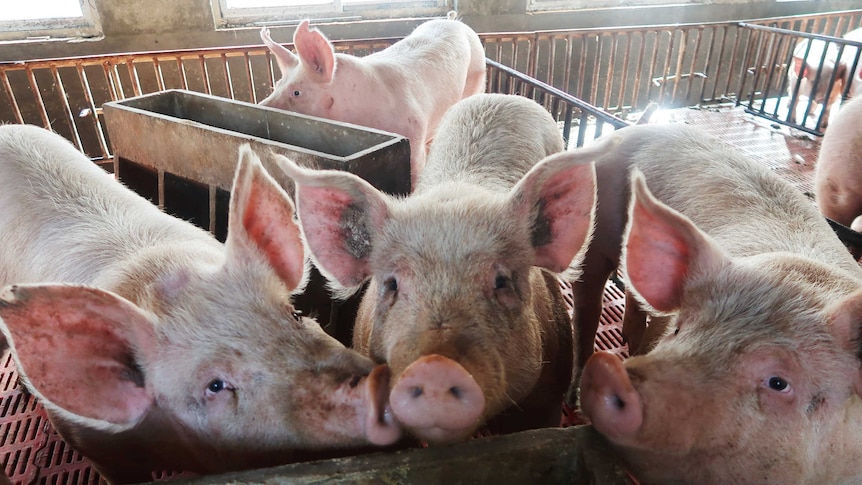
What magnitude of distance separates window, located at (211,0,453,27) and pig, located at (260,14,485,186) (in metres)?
2.85

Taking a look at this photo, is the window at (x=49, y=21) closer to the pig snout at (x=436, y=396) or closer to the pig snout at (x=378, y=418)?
the pig snout at (x=378, y=418)

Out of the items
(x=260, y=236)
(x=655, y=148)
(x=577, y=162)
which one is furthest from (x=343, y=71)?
(x=577, y=162)

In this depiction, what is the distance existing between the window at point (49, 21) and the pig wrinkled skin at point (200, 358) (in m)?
7.32

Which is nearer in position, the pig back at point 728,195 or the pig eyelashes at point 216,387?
the pig eyelashes at point 216,387

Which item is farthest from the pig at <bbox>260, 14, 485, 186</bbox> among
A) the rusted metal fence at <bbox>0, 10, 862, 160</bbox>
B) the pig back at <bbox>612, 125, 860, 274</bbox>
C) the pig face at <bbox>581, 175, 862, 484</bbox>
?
the pig face at <bbox>581, 175, 862, 484</bbox>

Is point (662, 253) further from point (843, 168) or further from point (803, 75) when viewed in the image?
point (803, 75)

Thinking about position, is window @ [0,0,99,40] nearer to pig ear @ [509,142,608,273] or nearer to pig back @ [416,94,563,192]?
pig back @ [416,94,563,192]

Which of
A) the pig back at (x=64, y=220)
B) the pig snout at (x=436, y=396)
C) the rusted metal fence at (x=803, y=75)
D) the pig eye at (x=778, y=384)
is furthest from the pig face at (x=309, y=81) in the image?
the rusted metal fence at (x=803, y=75)

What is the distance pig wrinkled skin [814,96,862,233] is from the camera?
4.40 meters

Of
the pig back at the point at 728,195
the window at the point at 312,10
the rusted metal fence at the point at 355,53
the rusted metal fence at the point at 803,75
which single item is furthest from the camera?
the window at the point at 312,10

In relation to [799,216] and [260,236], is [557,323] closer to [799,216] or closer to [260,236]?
[799,216]

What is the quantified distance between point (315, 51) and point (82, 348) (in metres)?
3.57

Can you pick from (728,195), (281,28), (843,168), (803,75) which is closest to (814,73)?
(803,75)

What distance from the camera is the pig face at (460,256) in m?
1.67
